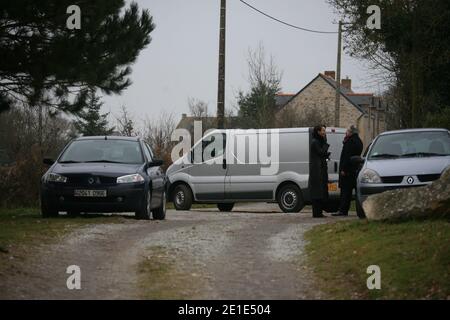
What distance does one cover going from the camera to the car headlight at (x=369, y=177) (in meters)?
16.7

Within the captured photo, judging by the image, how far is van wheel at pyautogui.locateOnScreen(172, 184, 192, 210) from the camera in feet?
78.5

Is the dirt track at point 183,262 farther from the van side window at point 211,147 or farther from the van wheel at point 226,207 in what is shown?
the van wheel at point 226,207

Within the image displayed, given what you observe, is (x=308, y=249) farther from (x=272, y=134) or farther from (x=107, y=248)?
(x=272, y=134)

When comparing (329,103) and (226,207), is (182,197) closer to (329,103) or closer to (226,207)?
(226,207)

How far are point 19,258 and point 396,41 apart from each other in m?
24.0

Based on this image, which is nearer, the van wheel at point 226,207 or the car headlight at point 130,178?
the car headlight at point 130,178

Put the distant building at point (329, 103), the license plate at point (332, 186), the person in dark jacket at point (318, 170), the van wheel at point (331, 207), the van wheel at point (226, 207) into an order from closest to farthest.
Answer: the person in dark jacket at point (318, 170) → the license plate at point (332, 186) → the van wheel at point (331, 207) → the van wheel at point (226, 207) → the distant building at point (329, 103)

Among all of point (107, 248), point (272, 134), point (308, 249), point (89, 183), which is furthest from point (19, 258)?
point (272, 134)

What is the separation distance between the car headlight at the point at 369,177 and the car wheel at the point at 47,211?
5.82m

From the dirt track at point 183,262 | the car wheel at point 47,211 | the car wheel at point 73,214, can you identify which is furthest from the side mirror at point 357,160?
the car wheel at point 47,211

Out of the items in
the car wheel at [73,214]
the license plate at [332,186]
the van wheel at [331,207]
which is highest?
the license plate at [332,186]

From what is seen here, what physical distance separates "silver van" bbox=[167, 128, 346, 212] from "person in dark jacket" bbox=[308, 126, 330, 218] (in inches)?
103

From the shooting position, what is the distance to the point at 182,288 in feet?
29.6

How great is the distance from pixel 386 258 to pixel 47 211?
28.1ft
